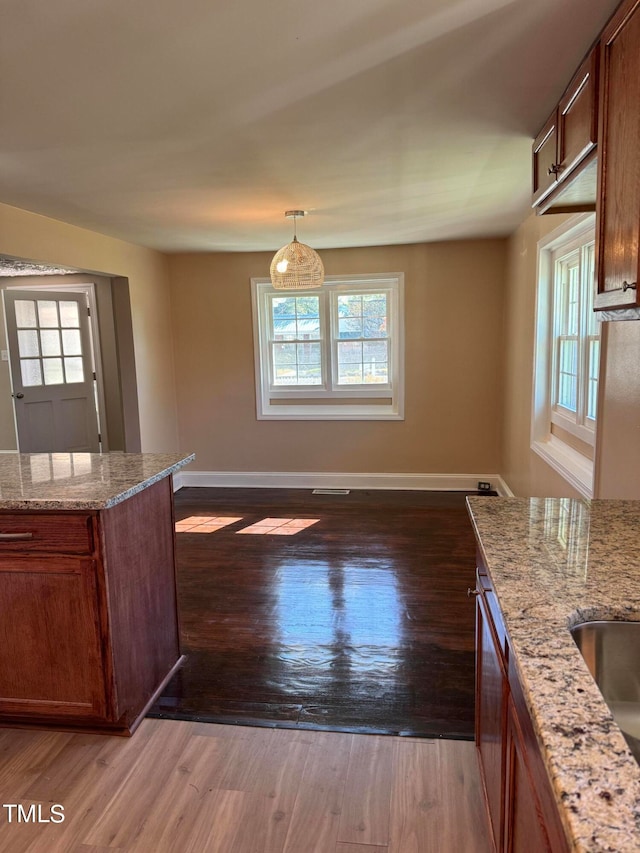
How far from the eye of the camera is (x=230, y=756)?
1.97 meters

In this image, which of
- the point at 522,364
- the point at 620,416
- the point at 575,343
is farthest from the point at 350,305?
the point at 620,416

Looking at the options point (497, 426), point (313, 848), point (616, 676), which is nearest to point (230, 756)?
point (313, 848)

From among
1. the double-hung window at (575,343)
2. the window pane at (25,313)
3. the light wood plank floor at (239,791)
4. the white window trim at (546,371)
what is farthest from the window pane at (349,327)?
the light wood plank floor at (239,791)

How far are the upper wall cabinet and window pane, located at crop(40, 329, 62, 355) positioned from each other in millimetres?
4818

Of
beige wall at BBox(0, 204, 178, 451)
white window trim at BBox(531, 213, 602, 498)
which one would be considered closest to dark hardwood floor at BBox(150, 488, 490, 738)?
white window trim at BBox(531, 213, 602, 498)

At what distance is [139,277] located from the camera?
16.4 feet

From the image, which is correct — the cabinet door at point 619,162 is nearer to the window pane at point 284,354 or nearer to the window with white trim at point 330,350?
the window with white trim at point 330,350

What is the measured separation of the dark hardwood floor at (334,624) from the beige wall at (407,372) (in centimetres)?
92

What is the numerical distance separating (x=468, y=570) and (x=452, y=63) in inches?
109

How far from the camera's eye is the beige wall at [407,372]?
5.14 m

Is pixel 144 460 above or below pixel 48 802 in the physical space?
above

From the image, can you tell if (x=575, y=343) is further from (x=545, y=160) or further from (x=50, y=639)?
(x=50, y=639)

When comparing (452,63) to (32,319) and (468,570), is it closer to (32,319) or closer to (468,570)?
(468,570)

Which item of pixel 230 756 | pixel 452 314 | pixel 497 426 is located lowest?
pixel 230 756
